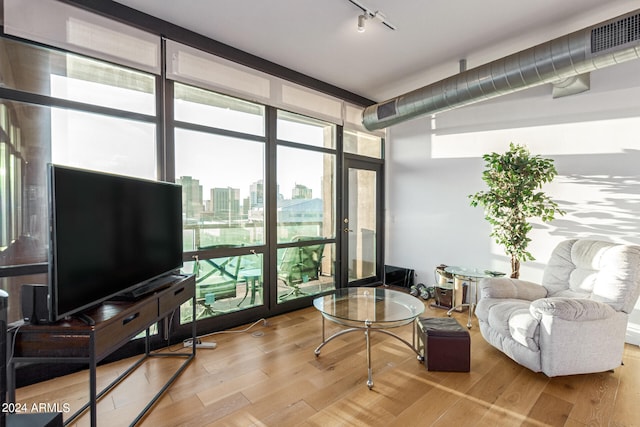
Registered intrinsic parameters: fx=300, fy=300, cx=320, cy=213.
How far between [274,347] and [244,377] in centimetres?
54

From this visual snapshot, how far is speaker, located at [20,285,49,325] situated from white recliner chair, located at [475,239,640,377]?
311cm

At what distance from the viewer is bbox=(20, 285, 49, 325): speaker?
1.49 meters

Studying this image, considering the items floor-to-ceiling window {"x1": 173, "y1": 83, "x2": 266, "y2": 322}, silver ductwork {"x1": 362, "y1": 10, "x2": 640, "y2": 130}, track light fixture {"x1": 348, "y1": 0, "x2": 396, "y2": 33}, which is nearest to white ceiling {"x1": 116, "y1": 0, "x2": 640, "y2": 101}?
track light fixture {"x1": 348, "y1": 0, "x2": 396, "y2": 33}

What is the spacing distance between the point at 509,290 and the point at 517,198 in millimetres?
979

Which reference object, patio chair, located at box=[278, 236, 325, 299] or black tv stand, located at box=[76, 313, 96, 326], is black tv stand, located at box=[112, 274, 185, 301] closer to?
black tv stand, located at box=[76, 313, 96, 326]

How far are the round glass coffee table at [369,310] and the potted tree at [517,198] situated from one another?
1.35 meters

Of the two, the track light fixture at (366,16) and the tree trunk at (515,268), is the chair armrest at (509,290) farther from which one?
the track light fixture at (366,16)

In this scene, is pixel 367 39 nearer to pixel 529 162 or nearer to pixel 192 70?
pixel 192 70

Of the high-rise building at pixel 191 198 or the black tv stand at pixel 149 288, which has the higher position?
the high-rise building at pixel 191 198

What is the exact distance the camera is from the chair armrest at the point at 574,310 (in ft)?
7.25

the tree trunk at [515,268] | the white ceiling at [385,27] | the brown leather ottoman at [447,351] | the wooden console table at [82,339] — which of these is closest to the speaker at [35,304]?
the wooden console table at [82,339]

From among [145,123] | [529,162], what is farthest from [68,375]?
[529,162]

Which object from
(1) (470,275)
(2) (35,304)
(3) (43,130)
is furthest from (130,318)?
(1) (470,275)

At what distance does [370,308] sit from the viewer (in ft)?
8.96
